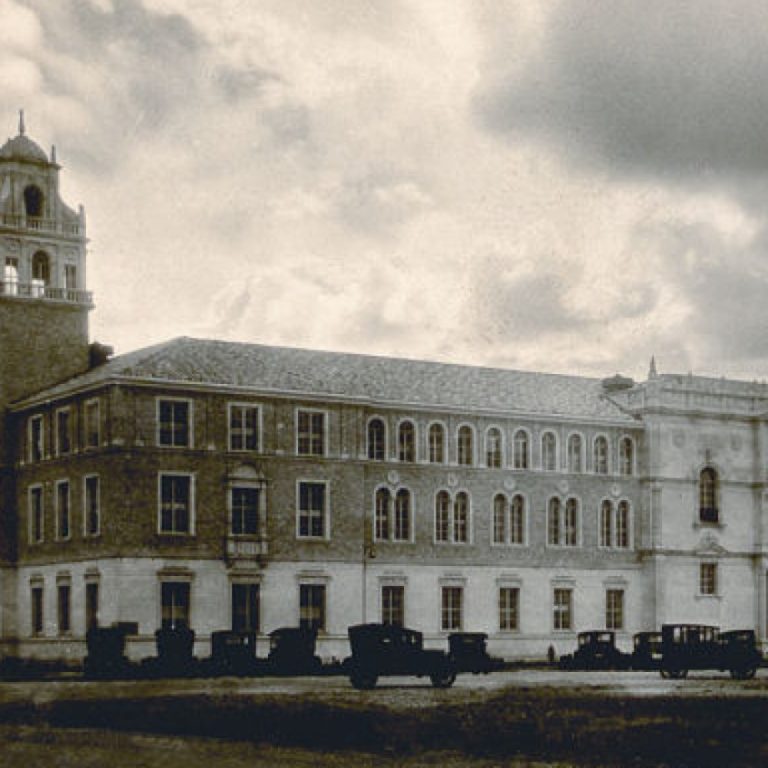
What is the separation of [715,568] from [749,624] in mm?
3063

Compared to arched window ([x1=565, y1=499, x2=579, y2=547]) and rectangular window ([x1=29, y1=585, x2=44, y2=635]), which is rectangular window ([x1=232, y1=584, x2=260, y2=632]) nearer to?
rectangular window ([x1=29, y1=585, x2=44, y2=635])

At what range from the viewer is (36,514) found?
203 ft

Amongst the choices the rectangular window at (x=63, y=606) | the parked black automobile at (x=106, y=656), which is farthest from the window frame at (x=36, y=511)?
the parked black automobile at (x=106, y=656)

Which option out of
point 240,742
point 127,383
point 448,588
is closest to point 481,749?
point 240,742

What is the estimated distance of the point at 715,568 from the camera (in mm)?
70812

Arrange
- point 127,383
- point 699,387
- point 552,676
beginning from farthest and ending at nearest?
point 699,387
point 127,383
point 552,676

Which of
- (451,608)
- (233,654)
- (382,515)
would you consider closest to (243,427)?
(382,515)

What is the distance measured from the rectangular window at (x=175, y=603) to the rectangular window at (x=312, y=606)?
4665mm

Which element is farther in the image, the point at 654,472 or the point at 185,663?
the point at 654,472

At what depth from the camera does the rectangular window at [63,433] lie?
59925mm

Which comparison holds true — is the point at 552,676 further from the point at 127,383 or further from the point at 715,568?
the point at 715,568

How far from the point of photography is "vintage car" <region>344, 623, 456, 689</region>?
4188 centimetres

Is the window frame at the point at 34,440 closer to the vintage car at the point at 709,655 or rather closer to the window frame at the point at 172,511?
the window frame at the point at 172,511

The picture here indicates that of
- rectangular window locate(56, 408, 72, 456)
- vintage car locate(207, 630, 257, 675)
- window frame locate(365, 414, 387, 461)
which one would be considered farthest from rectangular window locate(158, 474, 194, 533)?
vintage car locate(207, 630, 257, 675)
